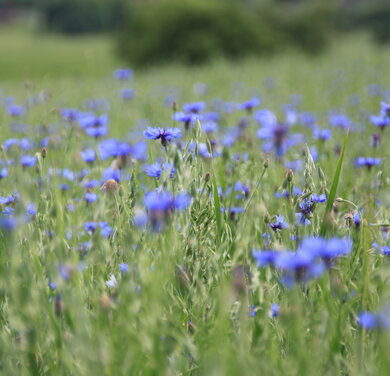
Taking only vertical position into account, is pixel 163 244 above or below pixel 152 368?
above

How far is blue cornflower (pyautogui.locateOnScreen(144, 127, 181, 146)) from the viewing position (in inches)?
58.4

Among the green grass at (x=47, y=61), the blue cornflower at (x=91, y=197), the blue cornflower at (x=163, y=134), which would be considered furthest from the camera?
the green grass at (x=47, y=61)

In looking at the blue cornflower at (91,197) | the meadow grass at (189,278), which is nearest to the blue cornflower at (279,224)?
the meadow grass at (189,278)

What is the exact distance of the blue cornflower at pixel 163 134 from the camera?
1.48 m

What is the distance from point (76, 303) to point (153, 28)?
9441 millimetres

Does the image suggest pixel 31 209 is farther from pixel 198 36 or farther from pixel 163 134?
pixel 198 36

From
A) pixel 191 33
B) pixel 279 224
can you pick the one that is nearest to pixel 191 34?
pixel 191 33

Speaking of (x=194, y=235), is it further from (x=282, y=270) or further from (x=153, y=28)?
(x=153, y=28)

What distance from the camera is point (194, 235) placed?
1.34 m

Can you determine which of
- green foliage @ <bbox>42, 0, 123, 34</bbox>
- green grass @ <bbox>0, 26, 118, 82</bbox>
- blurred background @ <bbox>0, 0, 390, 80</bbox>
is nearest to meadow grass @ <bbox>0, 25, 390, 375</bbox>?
blurred background @ <bbox>0, 0, 390, 80</bbox>

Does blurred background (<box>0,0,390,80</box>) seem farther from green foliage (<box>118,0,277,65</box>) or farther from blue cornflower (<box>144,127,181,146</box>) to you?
blue cornflower (<box>144,127,181,146</box>)

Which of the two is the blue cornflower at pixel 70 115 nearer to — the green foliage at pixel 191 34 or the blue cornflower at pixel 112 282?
the blue cornflower at pixel 112 282

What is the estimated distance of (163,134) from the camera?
1.51 metres

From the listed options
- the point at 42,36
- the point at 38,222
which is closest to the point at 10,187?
the point at 38,222
